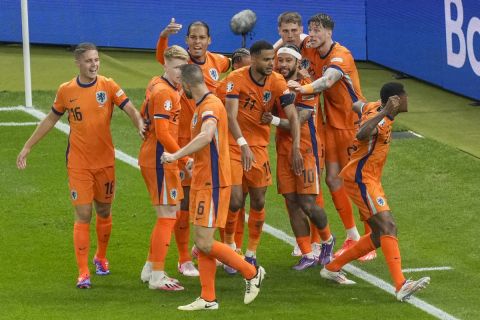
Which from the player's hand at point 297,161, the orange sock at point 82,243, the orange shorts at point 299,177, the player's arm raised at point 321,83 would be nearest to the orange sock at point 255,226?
the orange shorts at point 299,177

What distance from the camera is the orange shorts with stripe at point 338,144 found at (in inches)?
538

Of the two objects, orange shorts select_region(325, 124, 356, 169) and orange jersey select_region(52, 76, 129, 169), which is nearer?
orange jersey select_region(52, 76, 129, 169)

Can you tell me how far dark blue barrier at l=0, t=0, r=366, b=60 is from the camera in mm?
22922

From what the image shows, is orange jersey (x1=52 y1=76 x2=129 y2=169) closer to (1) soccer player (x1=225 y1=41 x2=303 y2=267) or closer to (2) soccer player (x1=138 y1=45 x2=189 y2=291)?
(2) soccer player (x1=138 y1=45 x2=189 y2=291)

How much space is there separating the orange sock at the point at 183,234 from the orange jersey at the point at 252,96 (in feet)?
3.20

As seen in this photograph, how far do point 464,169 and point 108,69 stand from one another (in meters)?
8.04

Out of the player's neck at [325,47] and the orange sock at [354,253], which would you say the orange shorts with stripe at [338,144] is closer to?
the player's neck at [325,47]

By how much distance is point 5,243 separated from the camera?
13.7 meters

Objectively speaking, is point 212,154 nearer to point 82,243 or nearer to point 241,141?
point 241,141

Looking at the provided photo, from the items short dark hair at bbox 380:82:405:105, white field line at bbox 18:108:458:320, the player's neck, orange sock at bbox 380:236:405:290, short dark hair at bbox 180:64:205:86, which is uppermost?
short dark hair at bbox 180:64:205:86

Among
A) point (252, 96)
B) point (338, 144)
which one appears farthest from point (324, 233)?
point (252, 96)

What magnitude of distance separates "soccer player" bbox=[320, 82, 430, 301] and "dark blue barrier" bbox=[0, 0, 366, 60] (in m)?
11.0

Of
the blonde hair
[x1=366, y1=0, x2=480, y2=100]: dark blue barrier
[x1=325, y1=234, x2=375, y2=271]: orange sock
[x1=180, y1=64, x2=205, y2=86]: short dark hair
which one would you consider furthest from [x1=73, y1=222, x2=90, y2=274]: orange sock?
[x1=366, y1=0, x2=480, y2=100]: dark blue barrier

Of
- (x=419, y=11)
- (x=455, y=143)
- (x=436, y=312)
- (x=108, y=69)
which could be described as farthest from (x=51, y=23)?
(x=436, y=312)
